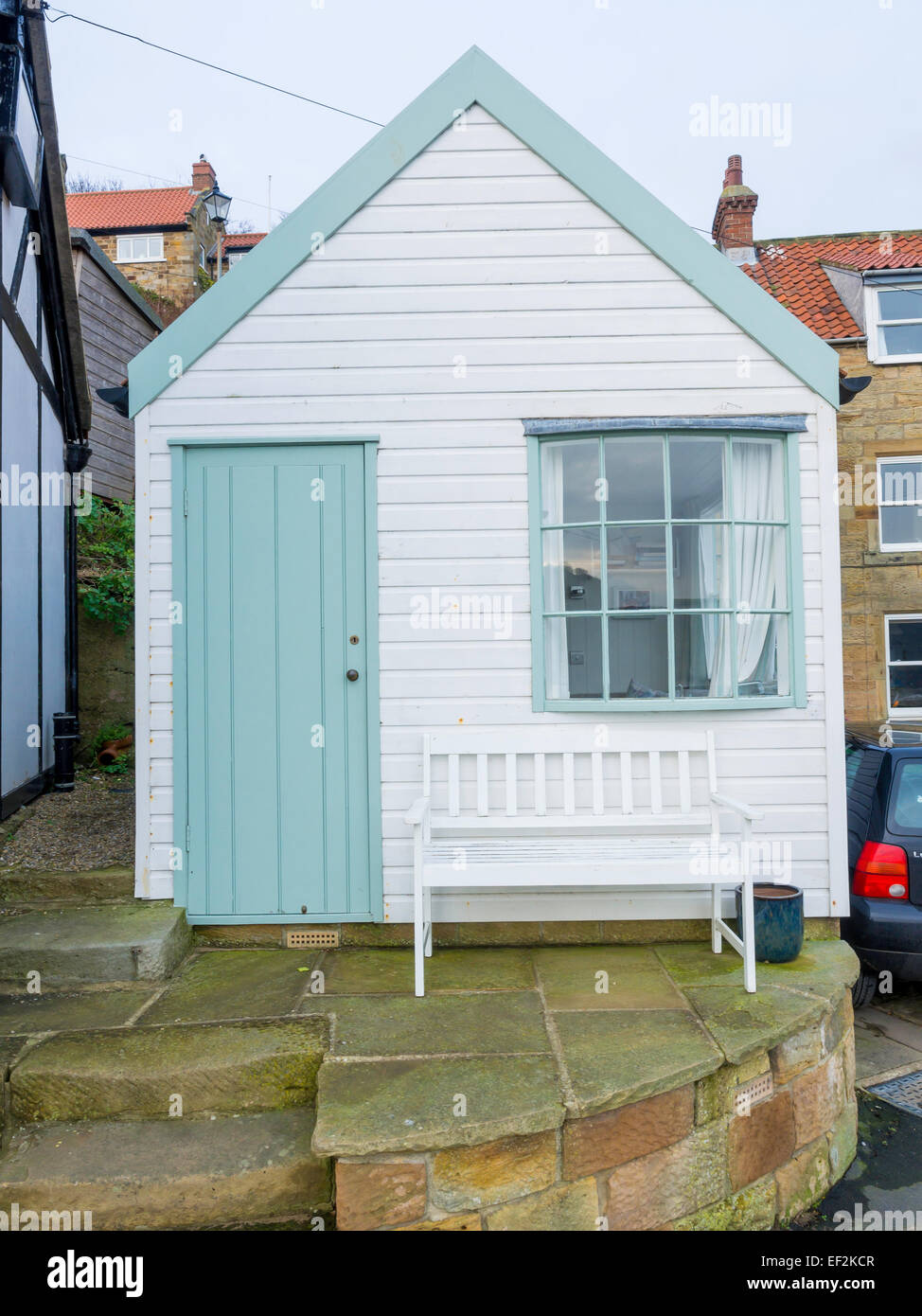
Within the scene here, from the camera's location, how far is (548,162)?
444 cm

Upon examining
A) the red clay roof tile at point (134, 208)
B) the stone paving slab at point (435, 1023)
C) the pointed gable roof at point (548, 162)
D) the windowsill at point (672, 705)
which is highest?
the red clay roof tile at point (134, 208)

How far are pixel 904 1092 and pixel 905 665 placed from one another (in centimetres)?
1115

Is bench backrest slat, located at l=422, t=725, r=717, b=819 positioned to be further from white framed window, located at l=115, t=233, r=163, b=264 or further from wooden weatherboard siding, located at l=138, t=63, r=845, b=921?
white framed window, located at l=115, t=233, r=163, b=264

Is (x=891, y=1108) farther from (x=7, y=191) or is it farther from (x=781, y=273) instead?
(x=781, y=273)

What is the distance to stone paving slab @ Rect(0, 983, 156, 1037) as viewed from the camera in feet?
11.6

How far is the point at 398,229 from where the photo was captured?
4.48 metres

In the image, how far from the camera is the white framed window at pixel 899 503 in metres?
13.7

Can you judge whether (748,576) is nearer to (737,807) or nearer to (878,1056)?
(737,807)

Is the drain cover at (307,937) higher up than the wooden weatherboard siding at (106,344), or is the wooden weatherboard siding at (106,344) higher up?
the wooden weatherboard siding at (106,344)

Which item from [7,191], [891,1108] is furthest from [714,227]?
[891,1108]

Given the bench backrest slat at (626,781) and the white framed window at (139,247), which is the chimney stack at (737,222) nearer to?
the white framed window at (139,247)

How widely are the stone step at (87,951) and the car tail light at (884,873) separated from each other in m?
3.41

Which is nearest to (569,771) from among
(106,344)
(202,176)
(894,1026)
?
(894,1026)

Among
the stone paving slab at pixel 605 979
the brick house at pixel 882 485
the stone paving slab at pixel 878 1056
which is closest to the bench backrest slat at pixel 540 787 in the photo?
the stone paving slab at pixel 605 979
